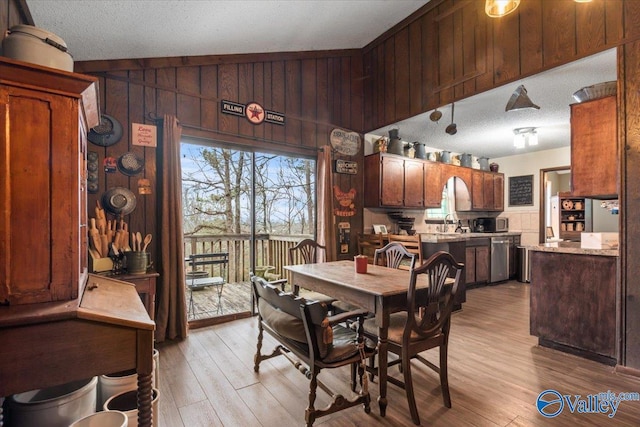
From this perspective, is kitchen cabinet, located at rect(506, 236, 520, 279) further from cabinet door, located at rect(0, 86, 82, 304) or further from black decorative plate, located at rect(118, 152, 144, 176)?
cabinet door, located at rect(0, 86, 82, 304)

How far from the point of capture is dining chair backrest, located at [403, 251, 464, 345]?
6.00ft

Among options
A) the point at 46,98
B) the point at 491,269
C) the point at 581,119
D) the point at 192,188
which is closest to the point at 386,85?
the point at 581,119

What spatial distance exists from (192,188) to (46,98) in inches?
122

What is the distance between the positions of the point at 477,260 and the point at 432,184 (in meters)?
1.50

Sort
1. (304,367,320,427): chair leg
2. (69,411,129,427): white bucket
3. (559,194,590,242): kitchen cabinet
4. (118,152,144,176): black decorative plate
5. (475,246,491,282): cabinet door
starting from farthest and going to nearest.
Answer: (559,194,590,242): kitchen cabinet < (475,246,491,282): cabinet door < (118,152,144,176): black decorative plate < (304,367,320,427): chair leg < (69,411,129,427): white bucket

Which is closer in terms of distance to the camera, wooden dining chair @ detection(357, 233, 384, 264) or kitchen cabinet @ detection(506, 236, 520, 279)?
wooden dining chair @ detection(357, 233, 384, 264)

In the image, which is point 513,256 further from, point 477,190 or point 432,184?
point 432,184

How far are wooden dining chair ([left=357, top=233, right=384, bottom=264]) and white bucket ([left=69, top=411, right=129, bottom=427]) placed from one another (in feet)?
11.2

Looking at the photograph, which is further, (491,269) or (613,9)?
(491,269)

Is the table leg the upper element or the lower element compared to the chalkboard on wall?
lower

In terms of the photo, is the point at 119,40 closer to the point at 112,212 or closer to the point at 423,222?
the point at 112,212

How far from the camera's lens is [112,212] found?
2.92m

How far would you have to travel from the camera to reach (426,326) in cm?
200

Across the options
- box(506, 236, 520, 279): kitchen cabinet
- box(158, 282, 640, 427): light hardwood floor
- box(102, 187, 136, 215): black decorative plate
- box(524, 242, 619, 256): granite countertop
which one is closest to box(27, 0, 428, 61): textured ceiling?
box(102, 187, 136, 215): black decorative plate
